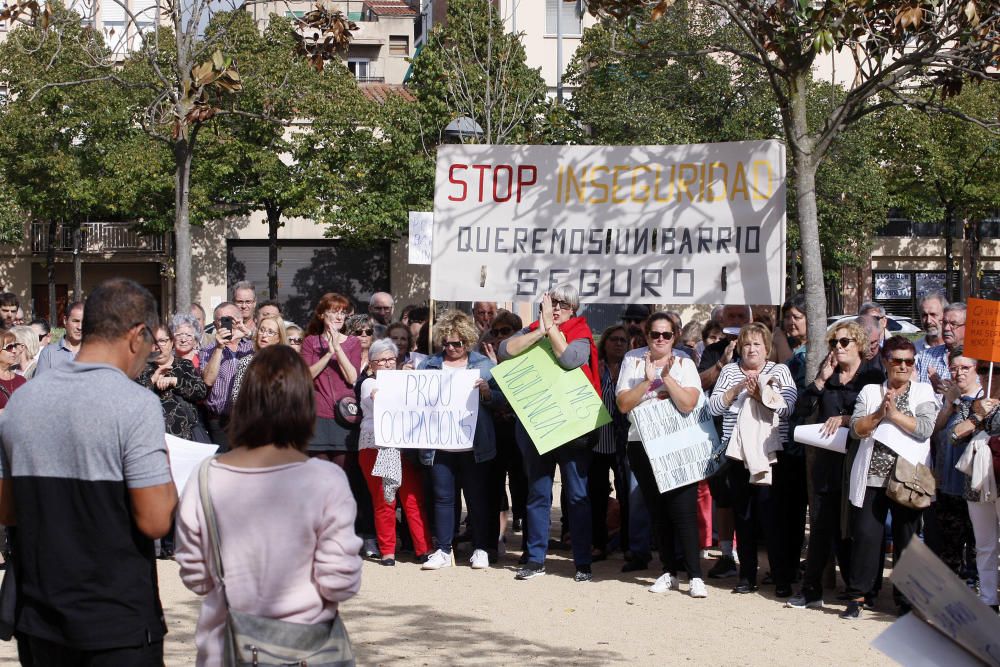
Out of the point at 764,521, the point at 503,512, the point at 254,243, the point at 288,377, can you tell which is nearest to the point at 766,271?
the point at 764,521

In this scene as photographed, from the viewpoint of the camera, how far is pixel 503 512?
10750 millimetres

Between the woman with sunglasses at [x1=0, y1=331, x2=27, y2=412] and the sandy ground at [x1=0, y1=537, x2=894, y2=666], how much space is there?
176 cm

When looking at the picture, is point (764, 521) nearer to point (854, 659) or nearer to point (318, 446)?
point (854, 659)

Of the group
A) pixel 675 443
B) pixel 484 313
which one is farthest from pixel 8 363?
pixel 675 443

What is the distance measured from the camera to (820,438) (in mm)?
7965

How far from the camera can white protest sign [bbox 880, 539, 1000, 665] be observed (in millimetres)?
2562

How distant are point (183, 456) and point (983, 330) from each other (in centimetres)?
451

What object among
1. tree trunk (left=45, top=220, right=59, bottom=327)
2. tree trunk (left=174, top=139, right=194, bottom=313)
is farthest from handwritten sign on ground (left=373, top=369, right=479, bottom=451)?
tree trunk (left=45, top=220, right=59, bottom=327)

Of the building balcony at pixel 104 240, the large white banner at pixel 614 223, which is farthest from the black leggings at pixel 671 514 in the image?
the building balcony at pixel 104 240

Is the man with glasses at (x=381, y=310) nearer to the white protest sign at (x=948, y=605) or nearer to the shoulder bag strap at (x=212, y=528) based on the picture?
the shoulder bag strap at (x=212, y=528)

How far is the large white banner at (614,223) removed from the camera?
9438 millimetres

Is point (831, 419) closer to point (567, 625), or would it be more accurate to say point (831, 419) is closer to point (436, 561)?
point (567, 625)

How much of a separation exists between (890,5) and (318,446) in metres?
5.21

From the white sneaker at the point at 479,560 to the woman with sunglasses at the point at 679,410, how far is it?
1447 millimetres
